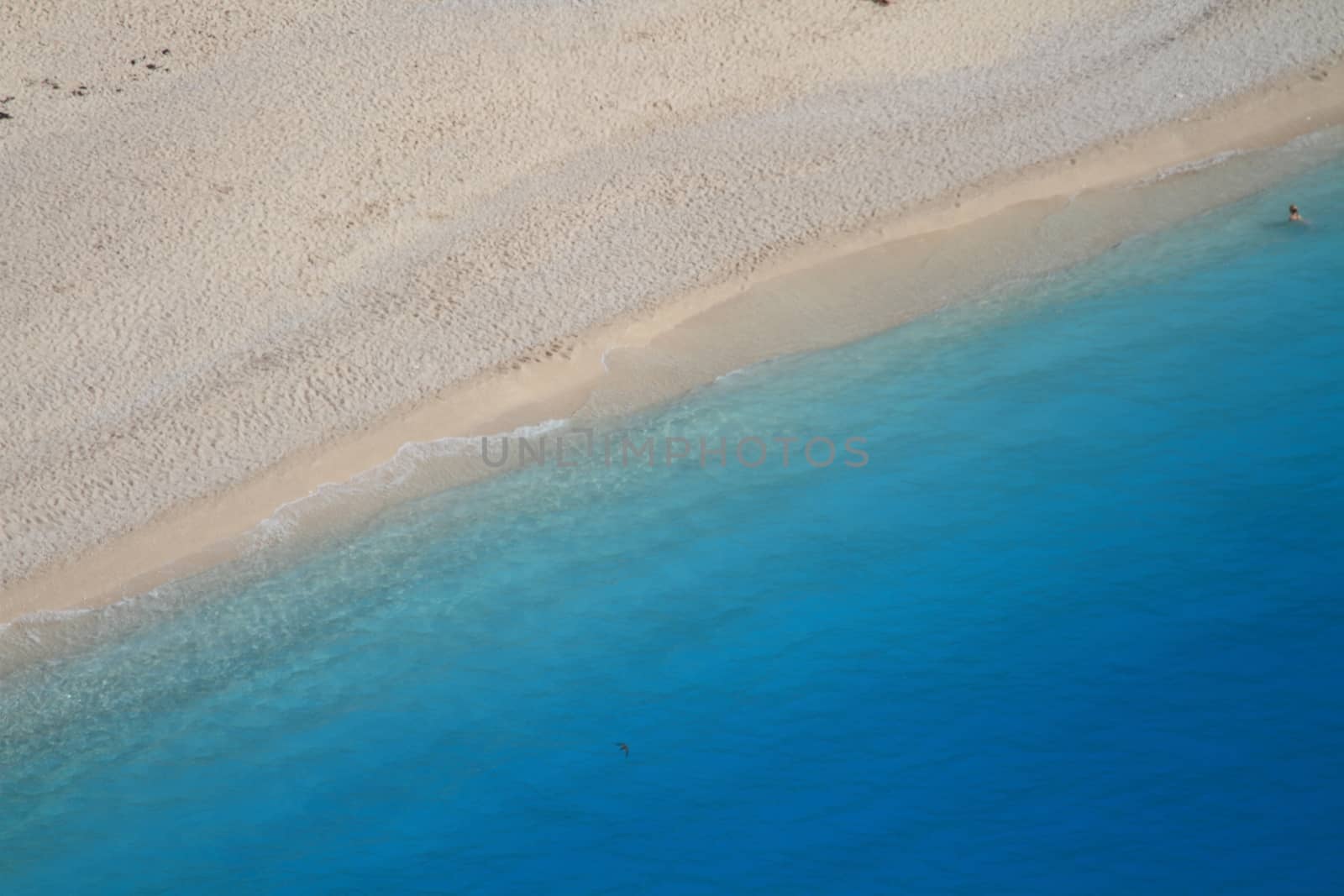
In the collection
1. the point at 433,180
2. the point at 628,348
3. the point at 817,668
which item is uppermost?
the point at 433,180

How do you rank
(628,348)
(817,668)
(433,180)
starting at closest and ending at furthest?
(817,668), (628,348), (433,180)

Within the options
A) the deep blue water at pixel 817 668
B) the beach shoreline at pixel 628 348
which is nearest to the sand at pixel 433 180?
Answer: the beach shoreline at pixel 628 348

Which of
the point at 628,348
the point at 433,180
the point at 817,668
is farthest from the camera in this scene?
the point at 433,180

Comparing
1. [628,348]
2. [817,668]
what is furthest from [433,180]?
[817,668]

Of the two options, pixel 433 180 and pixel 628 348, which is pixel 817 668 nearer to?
pixel 628 348

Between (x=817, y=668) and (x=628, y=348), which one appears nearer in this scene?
(x=817, y=668)

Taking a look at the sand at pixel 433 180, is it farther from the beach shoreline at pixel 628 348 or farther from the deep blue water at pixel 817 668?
the deep blue water at pixel 817 668

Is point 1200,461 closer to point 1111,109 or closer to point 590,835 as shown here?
point 1111,109

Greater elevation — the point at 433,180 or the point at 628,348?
the point at 433,180
